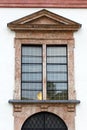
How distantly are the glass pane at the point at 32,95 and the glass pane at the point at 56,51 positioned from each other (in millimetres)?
1687

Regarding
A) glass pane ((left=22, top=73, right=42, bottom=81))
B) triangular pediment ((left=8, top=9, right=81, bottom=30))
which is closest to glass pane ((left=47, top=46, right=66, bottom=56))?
triangular pediment ((left=8, top=9, right=81, bottom=30))

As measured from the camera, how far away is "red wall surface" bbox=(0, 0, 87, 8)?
770 inches

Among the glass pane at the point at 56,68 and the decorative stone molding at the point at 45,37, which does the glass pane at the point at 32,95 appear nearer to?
the decorative stone molding at the point at 45,37

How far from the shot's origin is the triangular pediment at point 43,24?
1927 cm

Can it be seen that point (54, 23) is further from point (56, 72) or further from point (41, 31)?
point (56, 72)

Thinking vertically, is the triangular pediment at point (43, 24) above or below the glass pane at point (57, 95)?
above

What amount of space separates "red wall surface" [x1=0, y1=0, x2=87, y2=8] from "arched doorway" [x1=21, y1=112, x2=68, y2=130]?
4.46 m

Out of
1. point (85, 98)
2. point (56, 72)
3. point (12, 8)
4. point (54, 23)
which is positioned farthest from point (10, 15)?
point (85, 98)

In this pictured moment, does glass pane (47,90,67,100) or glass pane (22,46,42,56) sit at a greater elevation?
glass pane (22,46,42,56)

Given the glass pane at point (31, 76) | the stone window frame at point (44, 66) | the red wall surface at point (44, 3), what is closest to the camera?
the stone window frame at point (44, 66)

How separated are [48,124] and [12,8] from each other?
16.3 feet

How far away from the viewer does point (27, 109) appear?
18719 millimetres

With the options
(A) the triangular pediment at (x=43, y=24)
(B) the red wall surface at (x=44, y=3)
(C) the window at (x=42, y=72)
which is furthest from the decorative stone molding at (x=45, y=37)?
(B) the red wall surface at (x=44, y=3)

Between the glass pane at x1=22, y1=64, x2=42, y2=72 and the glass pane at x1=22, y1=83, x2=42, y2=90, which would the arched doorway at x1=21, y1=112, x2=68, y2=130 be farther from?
the glass pane at x1=22, y1=64, x2=42, y2=72
